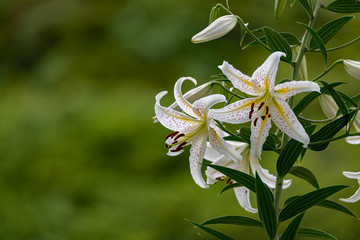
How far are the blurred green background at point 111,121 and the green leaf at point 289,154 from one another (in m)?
1.02

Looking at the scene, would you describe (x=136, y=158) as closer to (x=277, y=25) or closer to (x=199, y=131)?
(x=277, y=25)

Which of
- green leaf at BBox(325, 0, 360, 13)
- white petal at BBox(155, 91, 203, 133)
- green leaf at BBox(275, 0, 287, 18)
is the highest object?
green leaf at BBox(275, 0, 287, 18)

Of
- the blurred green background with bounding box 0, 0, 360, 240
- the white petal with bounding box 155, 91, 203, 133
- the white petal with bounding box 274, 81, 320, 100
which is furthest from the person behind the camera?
the blurred green background with bounding box 0, 0, 360, 240

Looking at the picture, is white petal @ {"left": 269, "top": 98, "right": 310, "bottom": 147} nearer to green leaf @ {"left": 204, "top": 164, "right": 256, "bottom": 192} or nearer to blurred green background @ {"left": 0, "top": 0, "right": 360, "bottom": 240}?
green leaf @ {"left": 204, "top": 164, "right": 256, "bottom": 192}

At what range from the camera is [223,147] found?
1.83 feet

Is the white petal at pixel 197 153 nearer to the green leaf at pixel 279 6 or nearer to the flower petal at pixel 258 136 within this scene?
the flower petal at pixel 258 136

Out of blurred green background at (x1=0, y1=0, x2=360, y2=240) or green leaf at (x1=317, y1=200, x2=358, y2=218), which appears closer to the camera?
green leaf at (x1=317, y1=200, x2=358, y2=218)

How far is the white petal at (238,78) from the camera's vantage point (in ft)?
1.73

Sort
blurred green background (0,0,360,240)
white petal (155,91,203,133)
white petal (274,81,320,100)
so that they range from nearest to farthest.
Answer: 1. white petal (274,81,320,100)
2. white petal (155,91,203,133)
3. blurred green background (0,0,360,240)

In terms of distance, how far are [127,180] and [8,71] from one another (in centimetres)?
103

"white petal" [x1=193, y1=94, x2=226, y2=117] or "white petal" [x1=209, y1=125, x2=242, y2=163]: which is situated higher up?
"white petal" [x1=193, y1=94, x2=226, y2=117]

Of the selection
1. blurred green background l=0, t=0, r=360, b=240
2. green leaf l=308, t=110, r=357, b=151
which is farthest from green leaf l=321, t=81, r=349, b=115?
blurred green background l=0, t=0, r=360, b=240

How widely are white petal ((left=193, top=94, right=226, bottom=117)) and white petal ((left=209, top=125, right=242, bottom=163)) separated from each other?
1.0 inches

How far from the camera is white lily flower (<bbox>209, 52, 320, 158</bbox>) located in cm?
52
